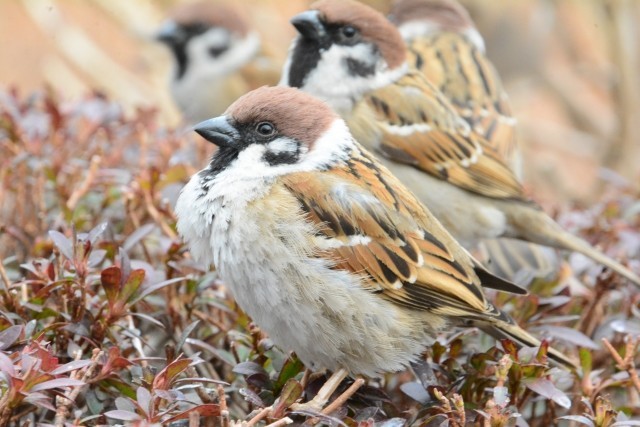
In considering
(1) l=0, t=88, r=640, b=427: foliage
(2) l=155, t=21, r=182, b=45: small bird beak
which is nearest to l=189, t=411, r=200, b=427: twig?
(1) l=0, t=88, r=640, b=427: foliage

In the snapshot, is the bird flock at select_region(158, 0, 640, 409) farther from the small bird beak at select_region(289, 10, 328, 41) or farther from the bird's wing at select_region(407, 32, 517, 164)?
the bird's wing at select_region(407, 32, 517, 164)

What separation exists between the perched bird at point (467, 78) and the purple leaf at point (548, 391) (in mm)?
1504

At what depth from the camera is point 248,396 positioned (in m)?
1.88

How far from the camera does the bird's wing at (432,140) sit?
3.37 m

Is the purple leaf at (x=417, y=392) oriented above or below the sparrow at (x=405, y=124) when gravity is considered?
below

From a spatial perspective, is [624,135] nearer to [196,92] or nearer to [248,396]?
[196,92]

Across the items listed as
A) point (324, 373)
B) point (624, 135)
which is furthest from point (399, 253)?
point (624, 135)

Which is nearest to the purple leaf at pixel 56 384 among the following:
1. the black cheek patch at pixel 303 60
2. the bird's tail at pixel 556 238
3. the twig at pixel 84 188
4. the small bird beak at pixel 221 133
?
the small bird beak at pixel 221 133

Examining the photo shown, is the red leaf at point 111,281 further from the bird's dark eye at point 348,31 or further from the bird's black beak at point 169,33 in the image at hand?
the bird's black beak at point 169,33

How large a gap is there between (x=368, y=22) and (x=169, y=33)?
10.1 ft

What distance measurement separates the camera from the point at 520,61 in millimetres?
6676

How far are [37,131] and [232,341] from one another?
39.5 inches

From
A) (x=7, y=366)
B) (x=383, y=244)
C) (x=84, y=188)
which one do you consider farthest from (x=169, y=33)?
(x=7, y=366)

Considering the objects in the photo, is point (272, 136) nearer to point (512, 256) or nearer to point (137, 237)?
point (137, 237)
